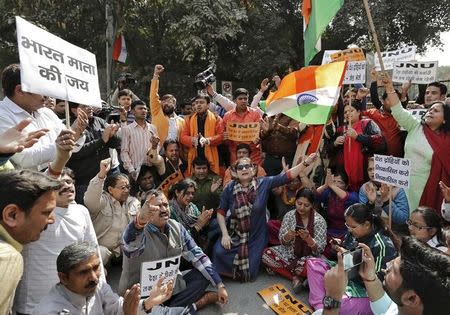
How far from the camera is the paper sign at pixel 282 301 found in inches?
142

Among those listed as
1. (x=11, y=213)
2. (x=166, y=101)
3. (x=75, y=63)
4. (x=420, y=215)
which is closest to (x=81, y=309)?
(x=11, y=213)

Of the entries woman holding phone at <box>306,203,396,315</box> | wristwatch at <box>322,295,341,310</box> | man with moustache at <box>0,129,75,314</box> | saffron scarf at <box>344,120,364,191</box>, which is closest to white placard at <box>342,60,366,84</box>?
saffron scarf at <box>344,120,364,191</box>

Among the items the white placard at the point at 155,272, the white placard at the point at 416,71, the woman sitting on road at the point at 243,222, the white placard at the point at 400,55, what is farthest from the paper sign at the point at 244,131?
the white placard at the point at 400,55

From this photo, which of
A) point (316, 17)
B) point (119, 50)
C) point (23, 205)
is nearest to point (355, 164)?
point (316, 17)

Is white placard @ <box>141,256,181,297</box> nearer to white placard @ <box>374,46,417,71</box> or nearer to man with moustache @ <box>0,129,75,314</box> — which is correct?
man with moustache @ <box>0,129,75,314</box>

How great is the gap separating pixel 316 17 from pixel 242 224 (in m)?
2.21

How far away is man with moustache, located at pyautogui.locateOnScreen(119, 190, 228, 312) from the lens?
3115 millimetres

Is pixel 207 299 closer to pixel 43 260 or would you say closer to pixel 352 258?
pixel 43 260

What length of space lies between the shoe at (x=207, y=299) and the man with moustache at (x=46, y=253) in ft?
4.33

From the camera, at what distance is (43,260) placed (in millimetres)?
2602

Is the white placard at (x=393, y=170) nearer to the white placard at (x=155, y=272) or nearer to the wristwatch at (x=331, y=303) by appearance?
the wristwatch at (x=331, y=303)

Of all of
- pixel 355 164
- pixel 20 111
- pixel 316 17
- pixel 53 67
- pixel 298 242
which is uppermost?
pixel 316 17

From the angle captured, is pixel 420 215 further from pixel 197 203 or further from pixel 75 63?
pixel 75 63

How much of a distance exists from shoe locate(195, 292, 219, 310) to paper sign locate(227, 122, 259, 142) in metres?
2.08
